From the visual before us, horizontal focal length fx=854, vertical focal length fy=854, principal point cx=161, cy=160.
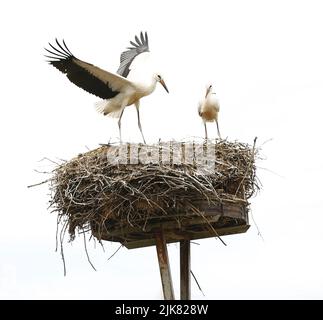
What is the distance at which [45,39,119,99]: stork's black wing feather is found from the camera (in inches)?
288

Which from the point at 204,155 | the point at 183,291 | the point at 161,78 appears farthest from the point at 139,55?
the point at 183,291

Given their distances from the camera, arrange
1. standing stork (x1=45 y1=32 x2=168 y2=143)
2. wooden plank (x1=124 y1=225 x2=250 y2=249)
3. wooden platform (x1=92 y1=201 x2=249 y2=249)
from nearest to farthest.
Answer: wooden platform (x1=92 y1=201 x2=249 y2=249)
wooden plank (x1=124 y1=225 x2=250 y2=249)
standing stork (x1=45 y1=32 x2=168 y2=143)

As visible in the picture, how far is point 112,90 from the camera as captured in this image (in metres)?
7.79

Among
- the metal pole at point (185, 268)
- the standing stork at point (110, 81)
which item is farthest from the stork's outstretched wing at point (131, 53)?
the metal pole at point (185, 268)

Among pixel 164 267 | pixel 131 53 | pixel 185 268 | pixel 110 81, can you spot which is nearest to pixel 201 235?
pixel 185 268

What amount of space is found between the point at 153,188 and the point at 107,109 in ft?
Result: 6.67

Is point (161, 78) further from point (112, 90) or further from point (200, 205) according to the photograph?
point (200, 205)

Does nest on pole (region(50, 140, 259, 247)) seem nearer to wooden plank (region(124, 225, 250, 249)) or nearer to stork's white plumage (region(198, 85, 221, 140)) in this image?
wooden plank (region(124, 225, 250, 249))

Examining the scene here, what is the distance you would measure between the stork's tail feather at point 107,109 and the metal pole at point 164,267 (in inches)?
78.0

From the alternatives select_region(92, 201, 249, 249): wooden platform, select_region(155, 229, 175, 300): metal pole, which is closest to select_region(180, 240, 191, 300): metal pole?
select_region(92, 201, 249, 249): wooden platform

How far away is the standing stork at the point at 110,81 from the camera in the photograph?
24.2 feet

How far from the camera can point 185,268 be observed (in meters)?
6.50

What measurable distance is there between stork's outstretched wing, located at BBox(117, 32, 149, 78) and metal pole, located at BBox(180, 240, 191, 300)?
7.42 ft

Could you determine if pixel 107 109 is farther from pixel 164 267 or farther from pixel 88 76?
pixel 164 267
